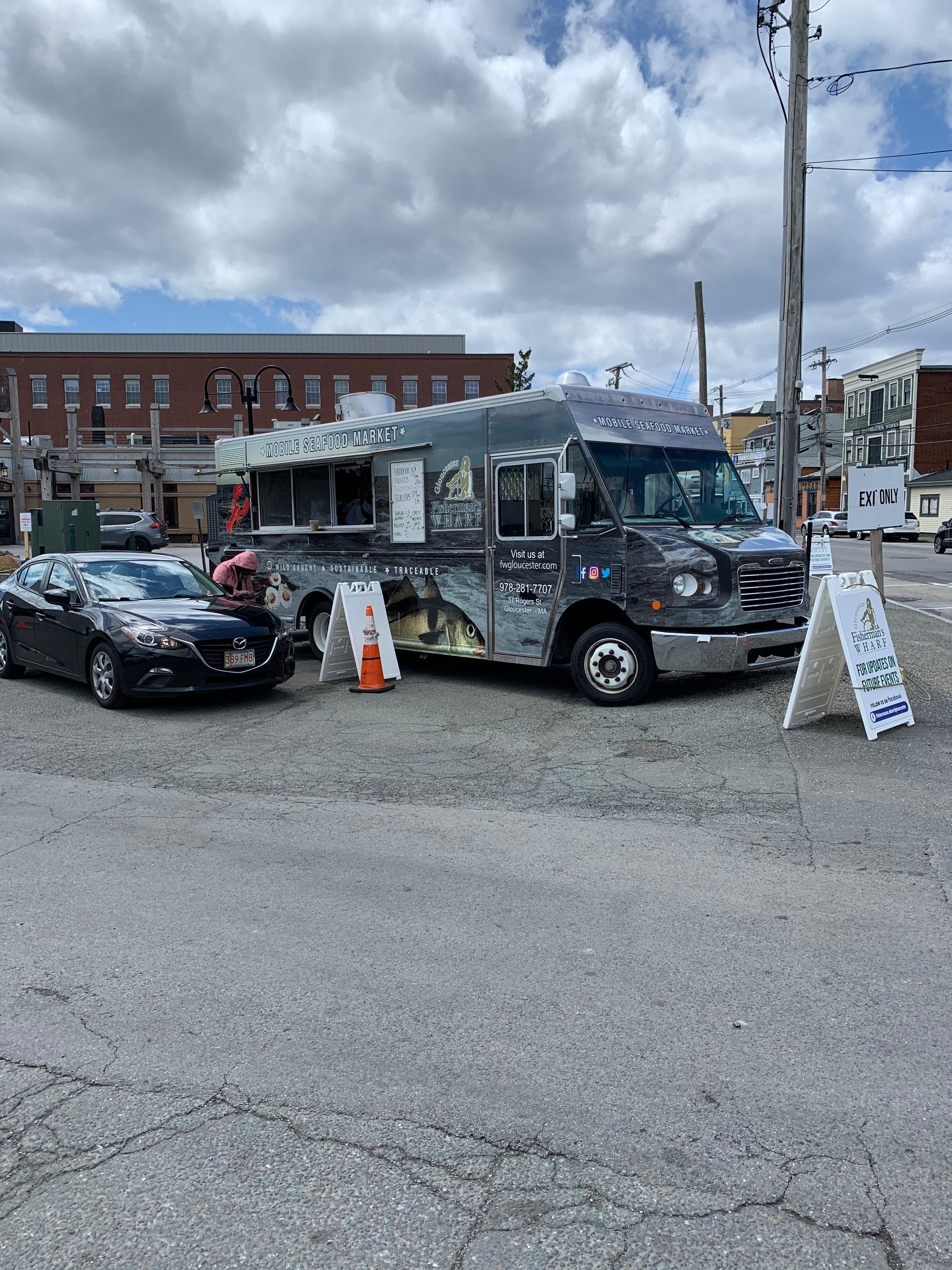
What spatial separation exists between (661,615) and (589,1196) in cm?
650

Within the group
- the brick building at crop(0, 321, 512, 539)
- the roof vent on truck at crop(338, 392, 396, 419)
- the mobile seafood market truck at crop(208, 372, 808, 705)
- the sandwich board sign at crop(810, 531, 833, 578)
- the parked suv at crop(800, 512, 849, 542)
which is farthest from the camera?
the brick building at crop(0, 321, 512, 539)

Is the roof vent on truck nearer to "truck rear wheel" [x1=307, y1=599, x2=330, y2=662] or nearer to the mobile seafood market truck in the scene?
the mobile seafood market truck

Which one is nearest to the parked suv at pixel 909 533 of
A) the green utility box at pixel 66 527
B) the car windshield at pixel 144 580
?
the green utility box at pixel 66 527

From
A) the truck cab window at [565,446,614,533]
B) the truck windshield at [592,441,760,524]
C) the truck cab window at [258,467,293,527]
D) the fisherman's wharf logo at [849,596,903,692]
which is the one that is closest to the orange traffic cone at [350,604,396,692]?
the truck cab window at [565,446,614,533]

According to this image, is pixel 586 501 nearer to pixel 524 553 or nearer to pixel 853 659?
pixel 524 553

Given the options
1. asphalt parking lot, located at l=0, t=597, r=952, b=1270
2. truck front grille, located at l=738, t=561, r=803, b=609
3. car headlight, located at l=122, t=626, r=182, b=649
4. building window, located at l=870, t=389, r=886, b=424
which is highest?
building window, located at l=870, t=389, r=886, b=424

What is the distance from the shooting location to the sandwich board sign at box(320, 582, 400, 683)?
397 inches

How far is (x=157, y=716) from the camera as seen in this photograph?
8.88 meters

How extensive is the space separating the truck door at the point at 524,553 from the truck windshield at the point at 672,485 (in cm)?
58

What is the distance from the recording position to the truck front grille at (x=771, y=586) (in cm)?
852

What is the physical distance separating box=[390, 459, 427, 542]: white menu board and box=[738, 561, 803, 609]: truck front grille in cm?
364

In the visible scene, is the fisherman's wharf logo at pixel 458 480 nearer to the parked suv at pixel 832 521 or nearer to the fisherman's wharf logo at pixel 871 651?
the fisherman's wharf logo at pixel 871 651

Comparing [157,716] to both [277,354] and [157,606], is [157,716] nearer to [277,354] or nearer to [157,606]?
[157,606]

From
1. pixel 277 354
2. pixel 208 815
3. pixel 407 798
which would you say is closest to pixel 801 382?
pixel 407 798
